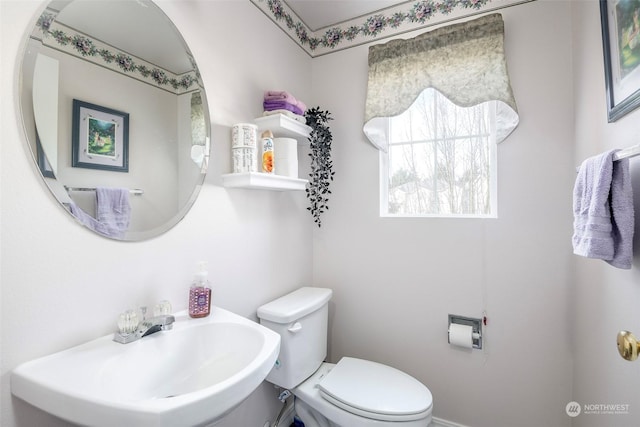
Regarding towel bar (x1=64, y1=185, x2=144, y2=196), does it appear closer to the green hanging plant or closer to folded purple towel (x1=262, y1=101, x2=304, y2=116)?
folded purple towel (x1=262, y1=101, x2=304, y2=116)

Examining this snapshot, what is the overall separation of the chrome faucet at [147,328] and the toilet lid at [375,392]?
77 centimetres

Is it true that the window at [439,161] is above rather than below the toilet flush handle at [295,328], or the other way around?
above

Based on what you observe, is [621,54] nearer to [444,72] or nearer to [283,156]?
[444,72]

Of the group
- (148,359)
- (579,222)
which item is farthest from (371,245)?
(148,359)

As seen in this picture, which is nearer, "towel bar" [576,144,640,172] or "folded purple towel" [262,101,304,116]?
"towel bar" [576,144,640,172]

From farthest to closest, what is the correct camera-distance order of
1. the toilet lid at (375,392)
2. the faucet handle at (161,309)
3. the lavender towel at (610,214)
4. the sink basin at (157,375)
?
the toilet lid at (375,392) → the faucet handle at (161,309) → the lavender towel at (610,214) → the sink basin at (157,375)

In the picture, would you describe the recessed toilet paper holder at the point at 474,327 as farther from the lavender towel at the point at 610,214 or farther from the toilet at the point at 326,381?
the lavender towel at the point at 610,214

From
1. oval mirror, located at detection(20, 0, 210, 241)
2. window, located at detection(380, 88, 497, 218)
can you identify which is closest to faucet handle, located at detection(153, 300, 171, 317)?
oval mirror, located at detection(20, 0, 210, 241)

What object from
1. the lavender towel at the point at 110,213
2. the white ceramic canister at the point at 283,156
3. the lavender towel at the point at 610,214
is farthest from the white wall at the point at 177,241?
the lavender towel at the point at 610,214

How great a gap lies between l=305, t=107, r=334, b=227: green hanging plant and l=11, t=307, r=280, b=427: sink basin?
96cm

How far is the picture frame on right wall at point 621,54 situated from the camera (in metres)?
0.80

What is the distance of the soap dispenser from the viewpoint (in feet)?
3.41

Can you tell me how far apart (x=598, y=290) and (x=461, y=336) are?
0.61 meters

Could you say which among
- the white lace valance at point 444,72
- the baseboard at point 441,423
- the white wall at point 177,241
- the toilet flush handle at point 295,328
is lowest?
the baseboard at point 441,423
